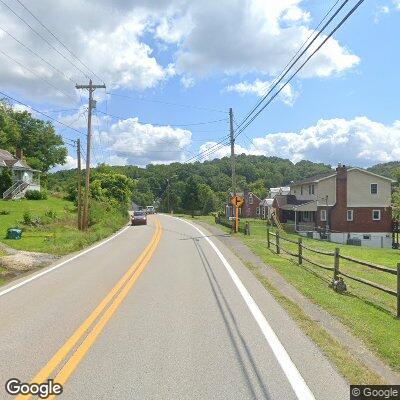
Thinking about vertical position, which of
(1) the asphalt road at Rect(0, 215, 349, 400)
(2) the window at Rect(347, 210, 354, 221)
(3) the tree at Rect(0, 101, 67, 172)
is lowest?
(1) the asphalt road at Rect(0, 215, 349, 400)

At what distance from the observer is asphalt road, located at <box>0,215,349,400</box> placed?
5.78m

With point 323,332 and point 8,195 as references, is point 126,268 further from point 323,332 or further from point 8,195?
point 8,195

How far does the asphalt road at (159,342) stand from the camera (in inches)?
228

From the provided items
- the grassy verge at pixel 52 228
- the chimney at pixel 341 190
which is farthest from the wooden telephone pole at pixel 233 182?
the chimney at pixel 341 190

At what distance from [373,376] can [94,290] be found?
7632 millimetres

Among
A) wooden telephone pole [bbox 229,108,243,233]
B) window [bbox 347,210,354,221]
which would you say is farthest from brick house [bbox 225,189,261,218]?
wooden telephone pole [bbox 229,108,243,233]

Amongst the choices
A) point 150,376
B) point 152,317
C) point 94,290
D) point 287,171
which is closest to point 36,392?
point 150,376

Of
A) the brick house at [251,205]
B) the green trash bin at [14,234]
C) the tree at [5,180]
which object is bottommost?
the green trash bin at [14,234]

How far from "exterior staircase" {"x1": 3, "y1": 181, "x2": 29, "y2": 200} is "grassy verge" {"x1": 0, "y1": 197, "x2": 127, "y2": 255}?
1523 mm

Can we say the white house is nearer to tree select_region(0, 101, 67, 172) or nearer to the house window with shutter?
tree select_region(0, 101, 67, 172)

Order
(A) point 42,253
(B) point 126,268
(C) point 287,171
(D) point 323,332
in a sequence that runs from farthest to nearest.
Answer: (C) point 287,171, (A) point 42,253, (B) point 126,268, (D) point 323,332

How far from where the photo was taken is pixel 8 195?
5681 centimetres

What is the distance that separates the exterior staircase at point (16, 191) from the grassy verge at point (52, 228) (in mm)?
1523

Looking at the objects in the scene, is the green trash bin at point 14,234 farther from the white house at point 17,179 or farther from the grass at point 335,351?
the white house at point 17,179
